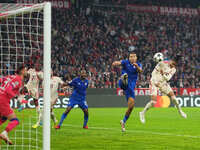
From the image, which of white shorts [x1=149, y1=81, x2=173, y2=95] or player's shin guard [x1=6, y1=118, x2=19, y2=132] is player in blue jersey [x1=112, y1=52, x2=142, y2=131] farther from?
player's shin guard [x1=6, y1=118, x2=19, y2=132]

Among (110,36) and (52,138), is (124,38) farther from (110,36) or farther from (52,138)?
(52,138)

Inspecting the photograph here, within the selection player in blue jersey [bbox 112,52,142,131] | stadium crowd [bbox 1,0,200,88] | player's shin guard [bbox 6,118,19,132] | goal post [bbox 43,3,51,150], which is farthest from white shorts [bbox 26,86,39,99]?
stadium crowd [bbox 1,0,200,88]

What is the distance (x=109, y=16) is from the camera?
41.7m

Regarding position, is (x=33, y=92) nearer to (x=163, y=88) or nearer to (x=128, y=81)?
(x=128, y=81)

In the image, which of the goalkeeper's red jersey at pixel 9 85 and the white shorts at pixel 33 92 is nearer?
the goalkeeper's red jersey at pixel 9 85

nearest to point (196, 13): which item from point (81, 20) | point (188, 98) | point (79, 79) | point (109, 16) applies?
point (109, 16)

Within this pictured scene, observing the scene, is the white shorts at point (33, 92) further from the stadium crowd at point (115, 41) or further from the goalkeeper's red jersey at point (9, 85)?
the stadium crowd at point (115, 41)

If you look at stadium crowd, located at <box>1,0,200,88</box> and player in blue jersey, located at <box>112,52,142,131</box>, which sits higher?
stadium crowd, located at <box>1,0,200,88</box>

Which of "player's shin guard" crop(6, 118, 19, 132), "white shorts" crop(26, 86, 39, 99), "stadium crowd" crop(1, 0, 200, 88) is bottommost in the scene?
"player's shin guard" crop(6, 118, 19, 132)

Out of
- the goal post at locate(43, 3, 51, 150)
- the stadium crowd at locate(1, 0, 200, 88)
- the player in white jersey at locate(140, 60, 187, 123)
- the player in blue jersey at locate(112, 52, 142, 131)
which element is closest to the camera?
the goal post at locate(43, 3, 51, 150)

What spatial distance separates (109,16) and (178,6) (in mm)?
8468

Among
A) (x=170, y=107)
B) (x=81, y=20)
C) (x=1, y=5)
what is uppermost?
(x=81, y=20)

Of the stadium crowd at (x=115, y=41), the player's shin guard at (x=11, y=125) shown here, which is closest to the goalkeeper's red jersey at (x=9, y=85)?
the player's shin guard at (x=11, y=125)

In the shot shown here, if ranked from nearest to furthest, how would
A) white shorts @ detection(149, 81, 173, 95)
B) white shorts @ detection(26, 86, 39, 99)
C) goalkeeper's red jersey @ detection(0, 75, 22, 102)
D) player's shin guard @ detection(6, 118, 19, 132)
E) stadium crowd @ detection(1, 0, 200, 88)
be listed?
player's shin guard @ detection(6, 118, 19, 132), goalkeeper's red jersey @ detection(0, 75, 22, 102), white shorts @ detection(149, 81, 173, 95), white shorts @ detection(26, 86, 39, 99), stadium crowd @ detection(1, 0, 200, 88)
